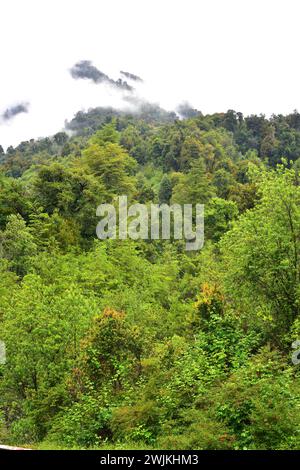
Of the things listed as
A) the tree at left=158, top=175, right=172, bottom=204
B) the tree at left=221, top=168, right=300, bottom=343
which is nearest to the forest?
the tree at left=221, top=168, right=300, bottom=343

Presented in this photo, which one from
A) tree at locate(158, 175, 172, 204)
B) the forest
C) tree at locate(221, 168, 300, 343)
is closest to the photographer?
the forest

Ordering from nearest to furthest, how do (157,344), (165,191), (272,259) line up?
(157,344) → (272,259) → (165,191)

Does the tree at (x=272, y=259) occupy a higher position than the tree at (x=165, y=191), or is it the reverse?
the tree at (x=165, y=191)

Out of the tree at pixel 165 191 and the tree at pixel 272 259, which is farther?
the tree at pixel 165 191

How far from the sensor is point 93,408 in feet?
45.0

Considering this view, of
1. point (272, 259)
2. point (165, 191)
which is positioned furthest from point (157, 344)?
point (165, 191)

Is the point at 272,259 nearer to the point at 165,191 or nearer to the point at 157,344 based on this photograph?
the point at 157,344

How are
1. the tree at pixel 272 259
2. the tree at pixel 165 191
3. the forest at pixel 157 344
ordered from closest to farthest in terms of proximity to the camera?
the forest at pixel 157 344, the tree at pixel 272 259, the tree at pixel 165 191

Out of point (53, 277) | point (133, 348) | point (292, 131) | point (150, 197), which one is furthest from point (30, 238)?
point (292, 131)

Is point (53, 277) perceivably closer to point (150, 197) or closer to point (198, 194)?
point (198, 194)

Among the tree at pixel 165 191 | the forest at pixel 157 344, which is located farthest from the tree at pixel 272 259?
the tree at pixel 165 191

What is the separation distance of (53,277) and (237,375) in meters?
18.1

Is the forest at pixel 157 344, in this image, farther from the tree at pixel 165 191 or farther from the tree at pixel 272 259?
the tree at pixel 165 191

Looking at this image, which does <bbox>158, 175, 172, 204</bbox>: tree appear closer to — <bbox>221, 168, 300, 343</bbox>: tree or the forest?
the forest
